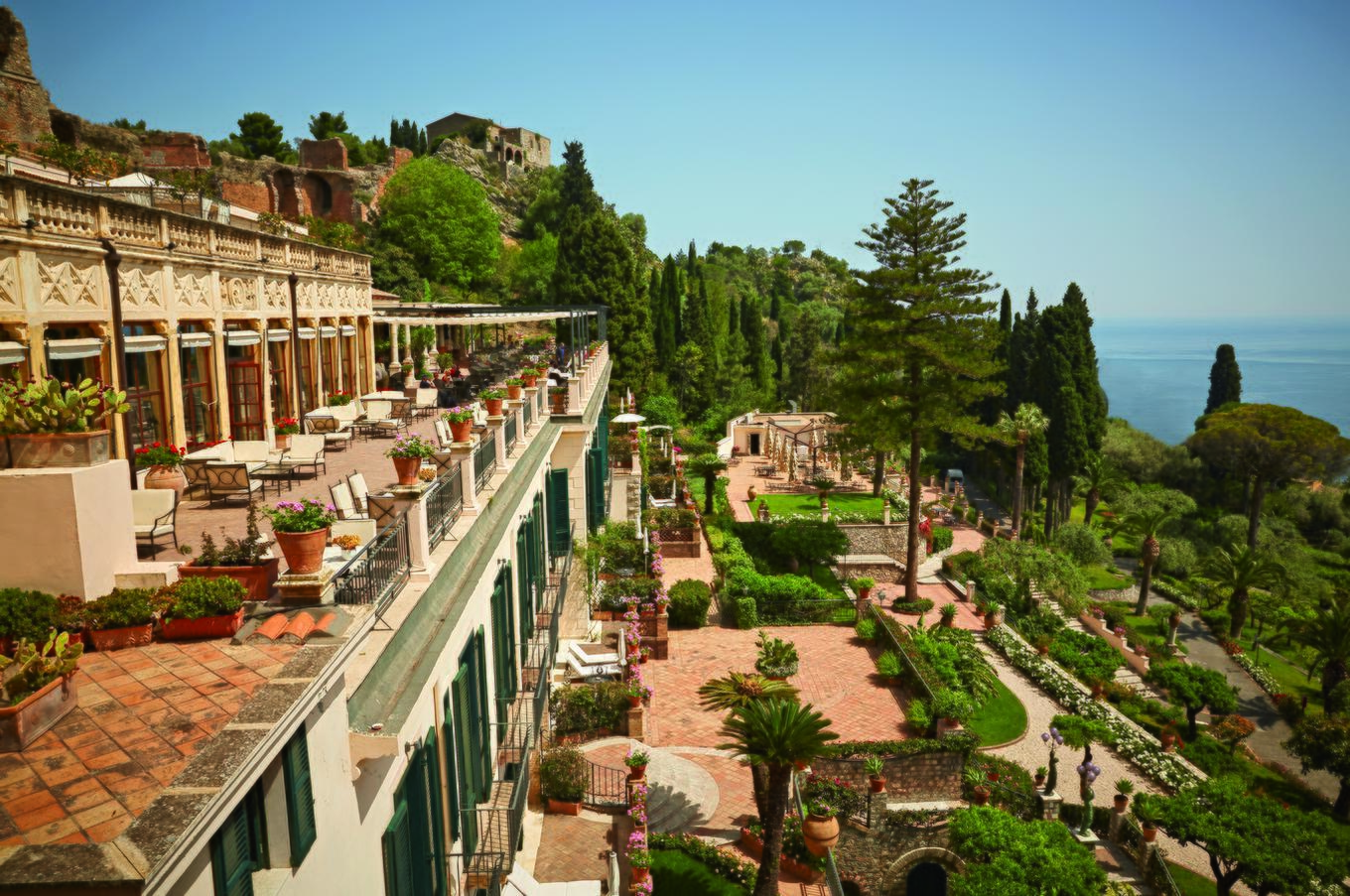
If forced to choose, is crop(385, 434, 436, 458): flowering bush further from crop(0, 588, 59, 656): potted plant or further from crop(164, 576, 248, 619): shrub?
crop(0, 588, 59, 656): potted plant

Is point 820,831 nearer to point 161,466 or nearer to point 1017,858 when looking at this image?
point 1017,858

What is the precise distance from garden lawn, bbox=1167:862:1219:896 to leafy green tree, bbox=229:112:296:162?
209 ft

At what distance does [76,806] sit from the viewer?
10.8 ft

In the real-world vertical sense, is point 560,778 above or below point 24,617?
below

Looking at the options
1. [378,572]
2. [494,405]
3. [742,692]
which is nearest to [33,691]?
[378,572]

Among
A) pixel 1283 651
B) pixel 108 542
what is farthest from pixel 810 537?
pixel 108 542

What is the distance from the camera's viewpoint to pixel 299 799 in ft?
13.9

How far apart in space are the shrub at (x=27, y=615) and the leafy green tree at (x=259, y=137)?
208 feet

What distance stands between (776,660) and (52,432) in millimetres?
17526

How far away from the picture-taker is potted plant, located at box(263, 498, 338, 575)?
207 inches

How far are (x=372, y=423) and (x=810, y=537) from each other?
19447 mm

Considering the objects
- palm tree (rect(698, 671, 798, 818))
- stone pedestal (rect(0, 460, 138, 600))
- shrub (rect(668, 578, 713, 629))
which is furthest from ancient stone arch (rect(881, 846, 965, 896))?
stone pedestal (rect(0, 460, 138, 600))

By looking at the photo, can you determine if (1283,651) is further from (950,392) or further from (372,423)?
(372,423)

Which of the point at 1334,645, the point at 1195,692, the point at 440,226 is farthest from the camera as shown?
the point at 440,226
